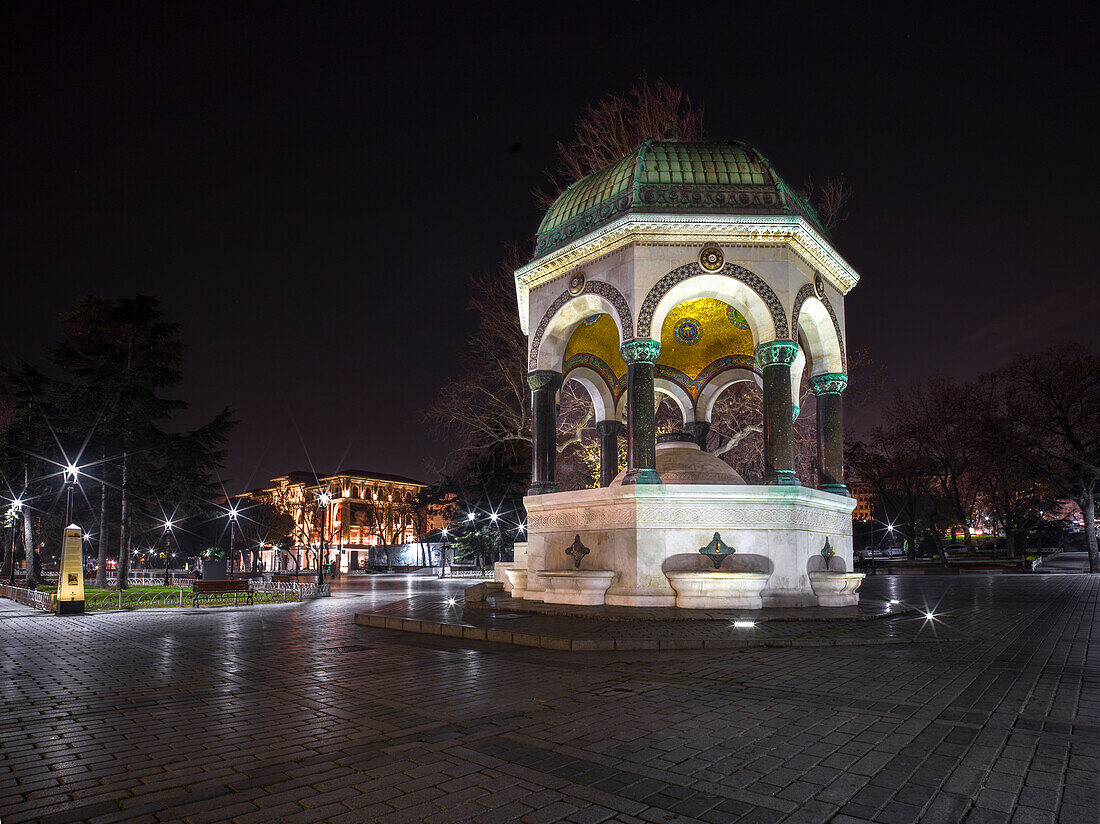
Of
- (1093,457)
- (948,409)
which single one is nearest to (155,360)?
(948,409)

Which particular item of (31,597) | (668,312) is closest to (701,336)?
(668,312)

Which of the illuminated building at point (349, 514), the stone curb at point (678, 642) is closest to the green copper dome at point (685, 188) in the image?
the stone curb at point (678, 642)

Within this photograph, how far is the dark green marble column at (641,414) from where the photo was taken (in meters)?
11.7

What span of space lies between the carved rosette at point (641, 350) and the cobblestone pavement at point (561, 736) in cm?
568

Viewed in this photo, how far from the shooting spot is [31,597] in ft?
63.7

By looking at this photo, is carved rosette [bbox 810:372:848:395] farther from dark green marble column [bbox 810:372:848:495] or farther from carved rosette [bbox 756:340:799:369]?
carved rosette [bbox 756:340:799:369]

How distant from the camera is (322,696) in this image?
5.86 m

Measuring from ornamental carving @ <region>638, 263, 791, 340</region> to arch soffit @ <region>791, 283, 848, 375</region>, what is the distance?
Result: 1848mm

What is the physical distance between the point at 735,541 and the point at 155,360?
2926 centimetres

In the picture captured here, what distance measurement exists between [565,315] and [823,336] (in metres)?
5.33

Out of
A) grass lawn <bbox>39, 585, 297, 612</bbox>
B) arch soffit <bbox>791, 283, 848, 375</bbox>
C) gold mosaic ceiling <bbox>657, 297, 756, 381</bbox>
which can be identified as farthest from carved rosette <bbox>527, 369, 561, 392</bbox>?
grass lawn <bbox>39, 585, 297, 612</bbox>

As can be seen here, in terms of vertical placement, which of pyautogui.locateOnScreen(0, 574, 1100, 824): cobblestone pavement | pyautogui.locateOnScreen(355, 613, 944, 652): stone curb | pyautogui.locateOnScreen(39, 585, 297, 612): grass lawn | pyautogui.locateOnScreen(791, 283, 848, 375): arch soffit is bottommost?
pyautogui.locateOnScreen(39, 585, 297, 612): grass lawn

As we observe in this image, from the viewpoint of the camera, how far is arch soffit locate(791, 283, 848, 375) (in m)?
14.3

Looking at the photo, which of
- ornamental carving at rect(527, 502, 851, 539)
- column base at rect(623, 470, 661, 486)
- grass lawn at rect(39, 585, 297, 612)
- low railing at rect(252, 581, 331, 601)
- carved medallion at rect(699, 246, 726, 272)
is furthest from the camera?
low railing at rect(252, 581, 331, 601)
